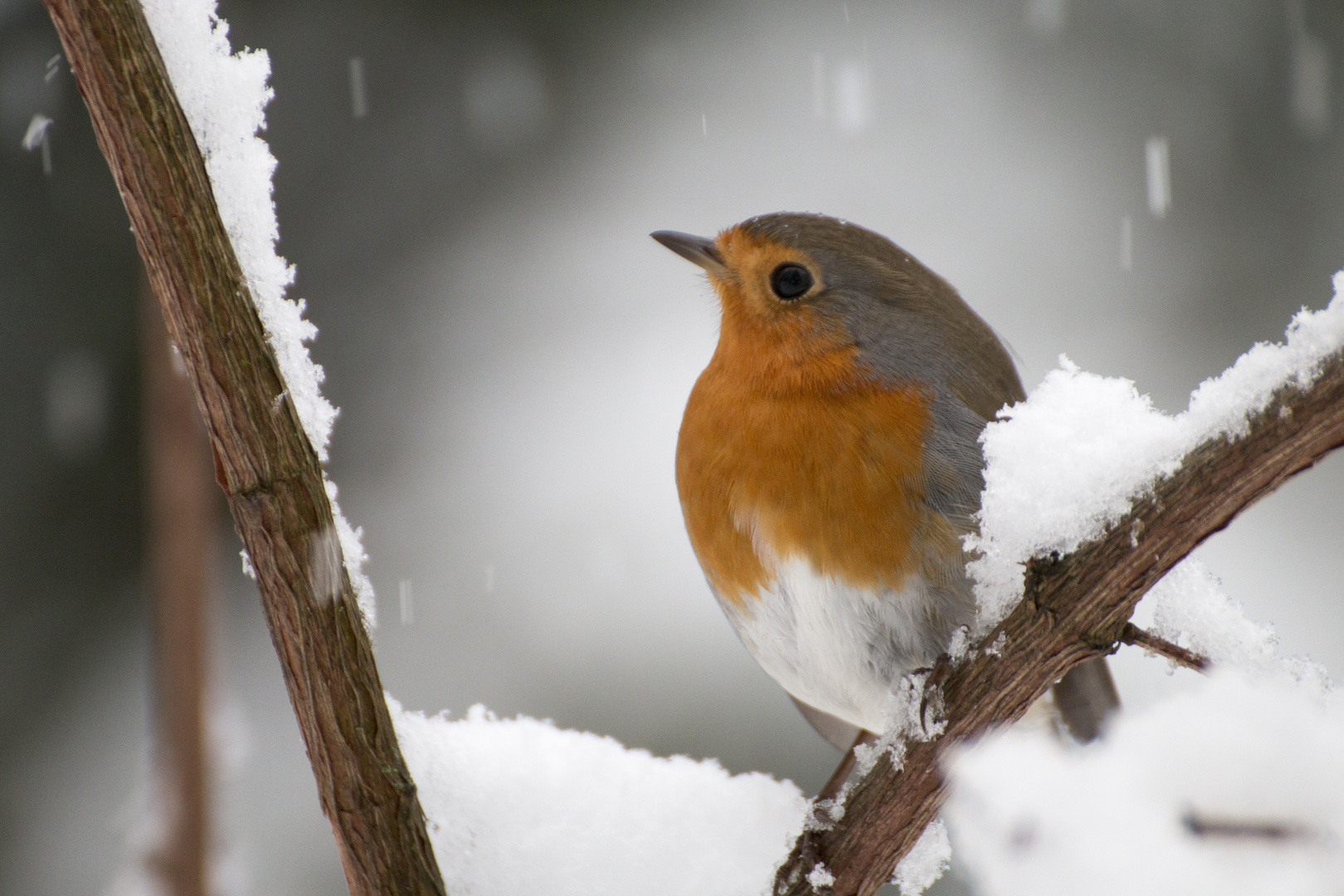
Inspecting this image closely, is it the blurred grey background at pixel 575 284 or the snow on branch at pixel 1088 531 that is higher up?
the blurred grey background at pixel 575 284

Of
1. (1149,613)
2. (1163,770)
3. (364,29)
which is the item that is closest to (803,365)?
(1149,613)

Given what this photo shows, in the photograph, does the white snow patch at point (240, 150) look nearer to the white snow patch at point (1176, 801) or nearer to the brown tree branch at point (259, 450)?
the brown tree branch at point (259, 450)

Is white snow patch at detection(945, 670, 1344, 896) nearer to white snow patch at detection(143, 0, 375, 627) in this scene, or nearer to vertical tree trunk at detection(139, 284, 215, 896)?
white snow patch at detection(143, 0, 375, 627)

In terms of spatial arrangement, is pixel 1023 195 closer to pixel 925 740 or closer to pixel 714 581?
pixel 714 581

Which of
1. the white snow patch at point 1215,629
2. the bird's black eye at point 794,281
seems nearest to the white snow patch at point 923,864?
the white snow patch at point 1215,629

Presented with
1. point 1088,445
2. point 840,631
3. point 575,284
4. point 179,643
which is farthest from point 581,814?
point 575,284

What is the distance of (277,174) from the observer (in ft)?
13.0

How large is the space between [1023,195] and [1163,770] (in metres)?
3.17

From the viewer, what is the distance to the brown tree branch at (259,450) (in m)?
1.12

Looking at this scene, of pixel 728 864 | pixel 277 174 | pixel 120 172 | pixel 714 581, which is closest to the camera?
pixel 120 172

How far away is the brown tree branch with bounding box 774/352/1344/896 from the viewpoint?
3.87 feet

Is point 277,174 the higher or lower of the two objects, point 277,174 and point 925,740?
the higher

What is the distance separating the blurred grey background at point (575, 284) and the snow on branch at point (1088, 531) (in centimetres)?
211

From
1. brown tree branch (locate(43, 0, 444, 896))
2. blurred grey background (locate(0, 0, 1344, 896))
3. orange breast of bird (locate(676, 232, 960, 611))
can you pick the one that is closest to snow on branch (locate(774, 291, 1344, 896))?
orange breast of bird (locate(676, 232, 960, 611))
